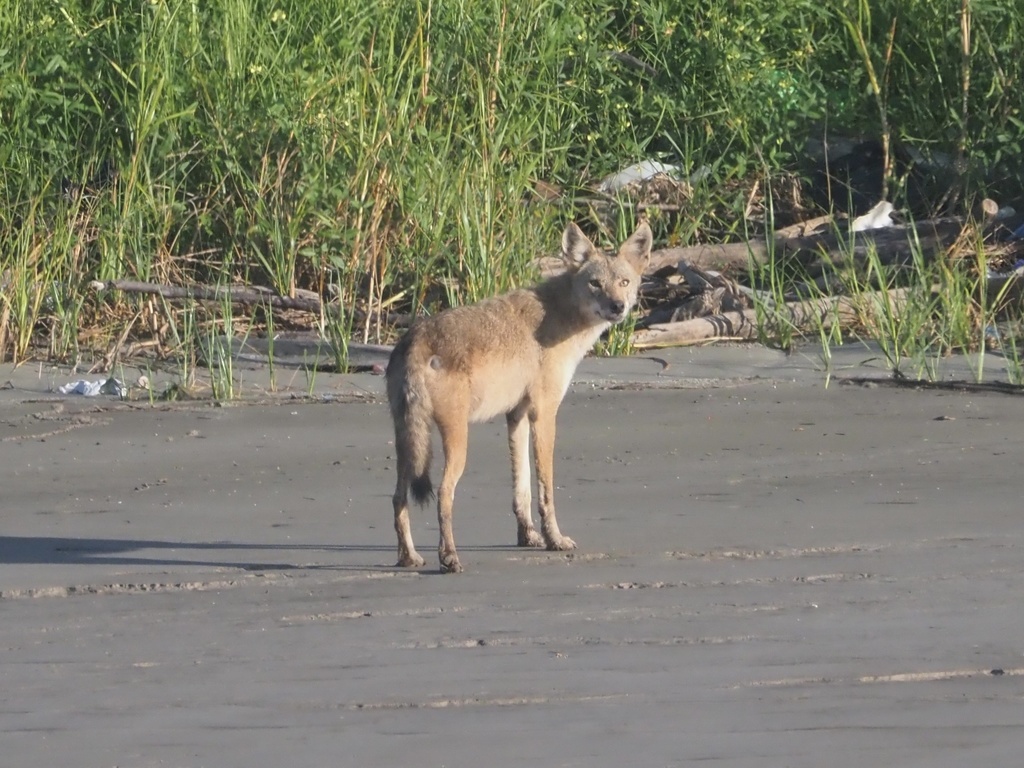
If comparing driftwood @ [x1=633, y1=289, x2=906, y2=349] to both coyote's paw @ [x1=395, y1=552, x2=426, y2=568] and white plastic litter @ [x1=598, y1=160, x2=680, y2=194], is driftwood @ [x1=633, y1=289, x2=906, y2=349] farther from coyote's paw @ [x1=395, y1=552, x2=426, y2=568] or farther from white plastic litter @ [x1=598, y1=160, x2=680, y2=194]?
coyote's paw @ [x1=395, y1=552, x2=426, y2=568]

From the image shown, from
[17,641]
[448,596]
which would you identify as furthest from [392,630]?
[17,641]

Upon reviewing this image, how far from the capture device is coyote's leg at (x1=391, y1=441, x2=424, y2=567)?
18.1 feet

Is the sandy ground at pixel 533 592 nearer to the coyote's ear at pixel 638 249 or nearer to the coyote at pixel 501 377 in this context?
the coyote at pixel 501 377

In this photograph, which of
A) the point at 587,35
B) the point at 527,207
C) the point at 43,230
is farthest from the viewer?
the point at 587,35

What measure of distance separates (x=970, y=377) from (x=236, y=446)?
162 inches

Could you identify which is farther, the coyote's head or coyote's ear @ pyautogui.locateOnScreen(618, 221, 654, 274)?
coyote's ear @ pyautogui.locateOnScreen(618, 221, 654, 274)

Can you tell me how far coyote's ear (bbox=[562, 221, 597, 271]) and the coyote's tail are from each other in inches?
52.7

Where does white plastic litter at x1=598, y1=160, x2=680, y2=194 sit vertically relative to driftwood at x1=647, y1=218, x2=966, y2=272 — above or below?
above

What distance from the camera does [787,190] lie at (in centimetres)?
1330

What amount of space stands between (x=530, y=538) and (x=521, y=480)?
27cm

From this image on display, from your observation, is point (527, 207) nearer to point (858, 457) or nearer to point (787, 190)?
point (787, 190)

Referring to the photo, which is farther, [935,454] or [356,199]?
[356,199]

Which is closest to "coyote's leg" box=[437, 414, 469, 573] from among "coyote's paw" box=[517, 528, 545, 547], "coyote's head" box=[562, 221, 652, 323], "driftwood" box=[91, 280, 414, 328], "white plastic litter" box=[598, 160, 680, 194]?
"coyote's paw" box=[517, 528, 545, 547]

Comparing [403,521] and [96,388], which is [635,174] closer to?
[96,388]
